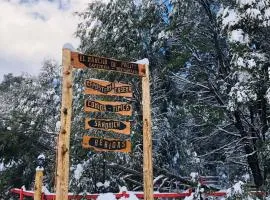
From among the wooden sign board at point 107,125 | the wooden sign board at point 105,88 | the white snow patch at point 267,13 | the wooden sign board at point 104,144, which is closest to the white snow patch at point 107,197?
the wooden sign board at point 104,144

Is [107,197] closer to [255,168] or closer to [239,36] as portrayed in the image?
[239,36]

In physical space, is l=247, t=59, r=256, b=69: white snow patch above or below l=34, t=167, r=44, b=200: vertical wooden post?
above

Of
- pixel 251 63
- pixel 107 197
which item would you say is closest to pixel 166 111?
pixel 251 63

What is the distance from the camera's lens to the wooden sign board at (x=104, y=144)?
17.7ft

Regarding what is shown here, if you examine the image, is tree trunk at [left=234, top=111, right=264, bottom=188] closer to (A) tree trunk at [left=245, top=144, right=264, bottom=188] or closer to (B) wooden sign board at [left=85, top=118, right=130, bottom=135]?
(A) tree trunk at [left=245, top=144, right=264, bottom=188]

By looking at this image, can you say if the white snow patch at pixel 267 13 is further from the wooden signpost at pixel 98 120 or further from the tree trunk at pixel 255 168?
the tree trunk at pixel 255 168

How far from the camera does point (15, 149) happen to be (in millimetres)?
12031

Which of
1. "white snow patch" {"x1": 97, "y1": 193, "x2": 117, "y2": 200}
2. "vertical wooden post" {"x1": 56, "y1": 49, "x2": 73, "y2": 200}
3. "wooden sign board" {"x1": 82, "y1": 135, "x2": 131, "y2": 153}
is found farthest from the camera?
"white snow patch" {"x1": 97, "y1": 193, "x2": 117, "y2": 200}

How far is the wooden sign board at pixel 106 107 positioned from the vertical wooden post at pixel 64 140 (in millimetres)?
328

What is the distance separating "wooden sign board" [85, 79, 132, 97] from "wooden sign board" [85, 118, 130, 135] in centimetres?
46

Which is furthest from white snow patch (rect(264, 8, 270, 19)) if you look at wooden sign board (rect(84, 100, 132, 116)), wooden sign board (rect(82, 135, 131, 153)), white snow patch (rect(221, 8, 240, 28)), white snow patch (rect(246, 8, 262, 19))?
wooden sign board (rect(82, 135, 131, 153))

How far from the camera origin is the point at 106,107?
573 cm

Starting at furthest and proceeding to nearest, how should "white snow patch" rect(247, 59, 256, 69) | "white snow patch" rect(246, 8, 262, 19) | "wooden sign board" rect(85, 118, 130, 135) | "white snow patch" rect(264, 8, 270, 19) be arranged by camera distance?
"white snow patch" rect(247, 59, 256, 69), "white snow patch" rect(246, 8, 262, 19), "white snow patch" rect(264, 8, 270, 19), "wooden sign board" rect(85, 118, 130, 135)

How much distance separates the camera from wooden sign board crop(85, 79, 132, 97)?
18.7 feet
